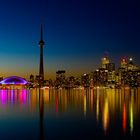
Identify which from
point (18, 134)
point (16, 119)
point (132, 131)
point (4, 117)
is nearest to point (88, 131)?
point (132, 131)

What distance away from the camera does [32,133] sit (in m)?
29.9

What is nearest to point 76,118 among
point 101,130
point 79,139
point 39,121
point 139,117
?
point 39,121

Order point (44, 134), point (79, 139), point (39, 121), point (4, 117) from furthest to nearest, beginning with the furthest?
point (4, 117) < point (39, 121) < point (44, 134) < point (79, 139)

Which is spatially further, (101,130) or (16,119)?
(16,119)

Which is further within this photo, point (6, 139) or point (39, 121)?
point (39, 121)

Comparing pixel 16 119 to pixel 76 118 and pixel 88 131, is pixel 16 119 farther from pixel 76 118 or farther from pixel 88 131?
pixel 88 131

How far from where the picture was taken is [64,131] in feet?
102

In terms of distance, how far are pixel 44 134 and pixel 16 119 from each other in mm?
12300

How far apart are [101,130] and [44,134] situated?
5101mm

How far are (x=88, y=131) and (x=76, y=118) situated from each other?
10.7m

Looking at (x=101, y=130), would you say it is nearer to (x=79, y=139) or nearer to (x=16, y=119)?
(x=79, y=139)

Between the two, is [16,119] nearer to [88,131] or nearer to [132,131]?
[88,131]

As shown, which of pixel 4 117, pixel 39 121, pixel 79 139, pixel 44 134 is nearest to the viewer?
pixel 79 139

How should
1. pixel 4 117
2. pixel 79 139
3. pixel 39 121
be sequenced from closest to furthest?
pixel 79 139, pixel 39 121, pixel 4 117
